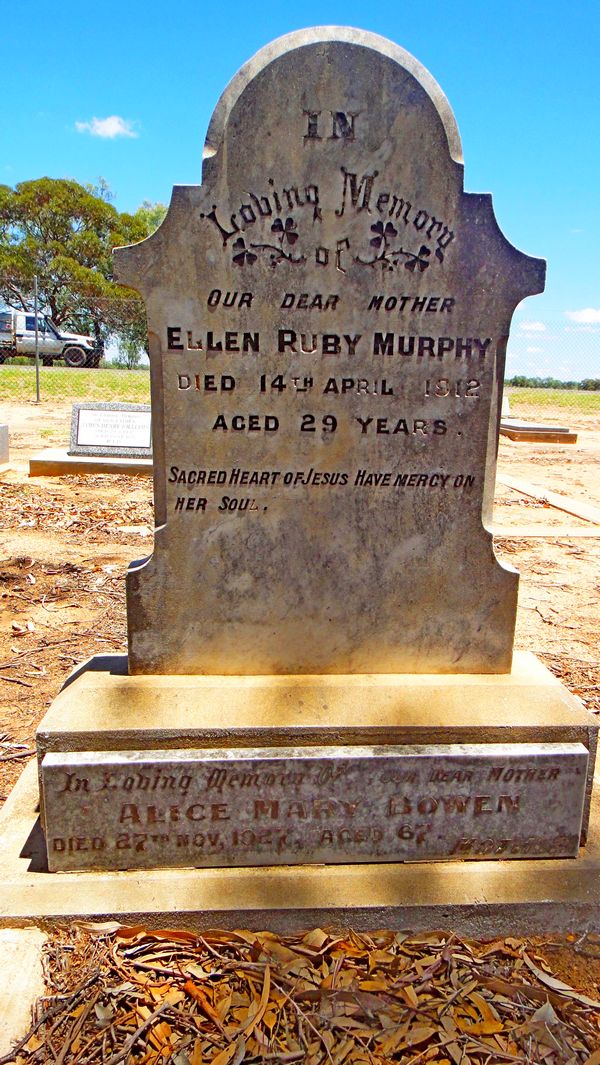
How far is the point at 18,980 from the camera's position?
6.67 feet

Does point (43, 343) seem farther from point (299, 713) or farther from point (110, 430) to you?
point (299, 713)

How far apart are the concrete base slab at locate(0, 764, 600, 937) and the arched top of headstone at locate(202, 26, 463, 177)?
7.12 feet

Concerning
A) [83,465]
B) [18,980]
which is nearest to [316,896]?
[18,980]

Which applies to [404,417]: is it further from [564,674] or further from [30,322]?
[30,322]

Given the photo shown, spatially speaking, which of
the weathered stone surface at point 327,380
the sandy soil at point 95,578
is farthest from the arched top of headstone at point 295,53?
the sandy soil at point 95,578

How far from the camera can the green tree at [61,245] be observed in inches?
1602

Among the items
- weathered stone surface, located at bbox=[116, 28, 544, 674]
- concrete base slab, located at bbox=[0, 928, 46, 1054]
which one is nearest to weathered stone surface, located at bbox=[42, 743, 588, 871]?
concrete base slab, located at bbox=[0, 928, 46, 1054]

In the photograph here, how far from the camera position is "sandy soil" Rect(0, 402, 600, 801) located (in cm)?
407

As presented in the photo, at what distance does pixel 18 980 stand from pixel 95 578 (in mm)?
3756

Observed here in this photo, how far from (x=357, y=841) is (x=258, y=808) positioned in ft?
1.11

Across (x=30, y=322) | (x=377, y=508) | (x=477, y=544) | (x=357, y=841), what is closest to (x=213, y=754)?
(x=357, y=841)

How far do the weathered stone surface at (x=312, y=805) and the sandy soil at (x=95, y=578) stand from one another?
0.91m

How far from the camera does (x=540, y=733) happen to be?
2418 mm

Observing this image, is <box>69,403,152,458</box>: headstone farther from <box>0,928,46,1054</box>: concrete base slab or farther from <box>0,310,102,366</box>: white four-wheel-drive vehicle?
<box>0,310,102,366</box>: white four-wheel-drive vehicle
